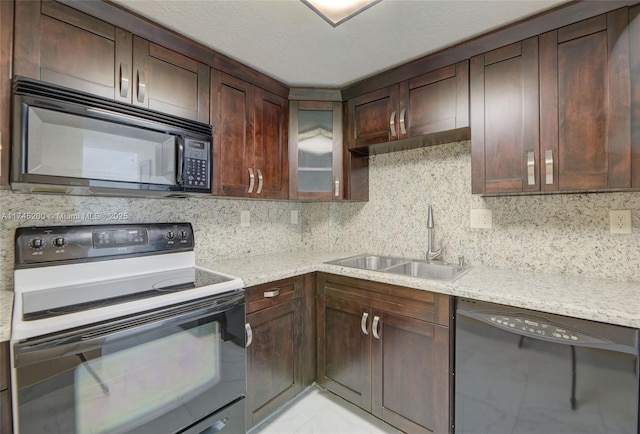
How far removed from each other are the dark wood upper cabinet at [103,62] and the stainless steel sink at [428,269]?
65.5 inches

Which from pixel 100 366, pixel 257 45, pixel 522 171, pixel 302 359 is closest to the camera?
pixel 100 366

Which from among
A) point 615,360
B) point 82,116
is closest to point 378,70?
point 82,116

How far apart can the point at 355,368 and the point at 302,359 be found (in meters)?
0.36

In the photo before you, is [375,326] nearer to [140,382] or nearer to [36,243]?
[140,382]

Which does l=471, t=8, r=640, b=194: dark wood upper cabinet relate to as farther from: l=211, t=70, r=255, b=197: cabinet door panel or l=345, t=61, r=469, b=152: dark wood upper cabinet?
l=211, t=70, r=255, b=197: cabinet door panel

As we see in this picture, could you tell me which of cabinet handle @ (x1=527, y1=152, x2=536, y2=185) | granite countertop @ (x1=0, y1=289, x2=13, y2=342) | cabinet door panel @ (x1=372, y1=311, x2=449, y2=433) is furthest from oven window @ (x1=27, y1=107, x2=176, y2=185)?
cabinet handle @ (x1=527, y1=152, x2=536, y2=185)

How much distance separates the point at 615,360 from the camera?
1.06 metres

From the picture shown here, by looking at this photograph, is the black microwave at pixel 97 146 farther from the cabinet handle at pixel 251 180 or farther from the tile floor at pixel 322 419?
the tile floor at pixel 322 419

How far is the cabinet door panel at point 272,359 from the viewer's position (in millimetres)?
1636

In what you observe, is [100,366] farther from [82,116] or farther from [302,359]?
[302,359]

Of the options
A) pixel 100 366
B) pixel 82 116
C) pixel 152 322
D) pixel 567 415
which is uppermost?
pixel 82 116

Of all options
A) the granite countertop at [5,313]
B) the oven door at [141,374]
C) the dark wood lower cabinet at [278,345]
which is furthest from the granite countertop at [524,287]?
the granite countertop at [5,313]

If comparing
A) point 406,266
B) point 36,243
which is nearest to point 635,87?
Answer: point 406,266

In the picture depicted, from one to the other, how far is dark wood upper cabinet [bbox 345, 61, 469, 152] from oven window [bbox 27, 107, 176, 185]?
1300mm
